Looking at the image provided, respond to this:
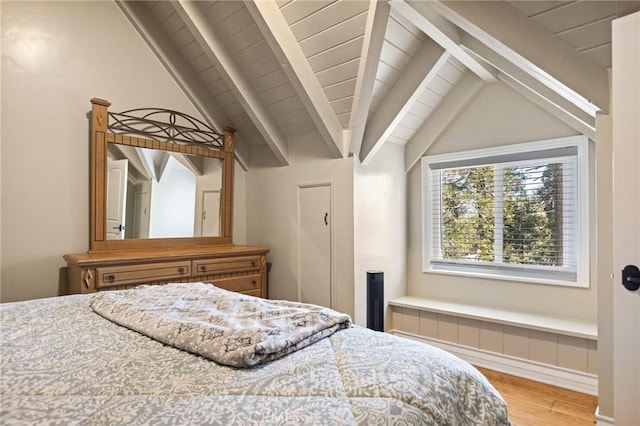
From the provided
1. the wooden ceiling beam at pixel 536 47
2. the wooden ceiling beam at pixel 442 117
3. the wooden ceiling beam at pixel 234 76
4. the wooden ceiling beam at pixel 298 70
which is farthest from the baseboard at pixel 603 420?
the wooden ceiling beam at pixel 234 76

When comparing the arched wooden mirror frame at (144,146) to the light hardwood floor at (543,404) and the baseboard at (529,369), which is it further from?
the light hardwood floor at (543,404)

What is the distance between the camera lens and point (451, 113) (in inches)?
121

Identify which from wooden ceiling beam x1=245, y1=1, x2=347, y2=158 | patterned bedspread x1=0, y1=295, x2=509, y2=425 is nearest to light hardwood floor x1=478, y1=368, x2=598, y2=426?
patterned bedspread x1=0, y1=295, x2=509, y2=425

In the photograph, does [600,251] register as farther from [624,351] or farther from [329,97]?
[329,97]

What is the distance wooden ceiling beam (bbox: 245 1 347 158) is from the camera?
2.15 metres

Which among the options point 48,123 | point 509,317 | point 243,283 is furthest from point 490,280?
point 48,123

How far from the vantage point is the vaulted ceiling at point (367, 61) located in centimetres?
160

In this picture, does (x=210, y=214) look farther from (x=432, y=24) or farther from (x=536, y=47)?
(x=536, y=47)

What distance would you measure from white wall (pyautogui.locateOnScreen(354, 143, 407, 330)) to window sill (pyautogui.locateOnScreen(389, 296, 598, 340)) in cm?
25

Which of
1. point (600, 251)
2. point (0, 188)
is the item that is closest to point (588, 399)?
point (600, 251)

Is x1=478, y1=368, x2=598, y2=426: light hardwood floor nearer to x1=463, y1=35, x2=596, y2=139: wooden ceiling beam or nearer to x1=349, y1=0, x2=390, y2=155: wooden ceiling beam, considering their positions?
x1=463, y1=35, x2=596, y2=139: wooden ceiling beam

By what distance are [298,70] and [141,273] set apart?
1.65m

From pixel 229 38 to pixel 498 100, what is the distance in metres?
2.14

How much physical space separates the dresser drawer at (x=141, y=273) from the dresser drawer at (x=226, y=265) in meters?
0.08
